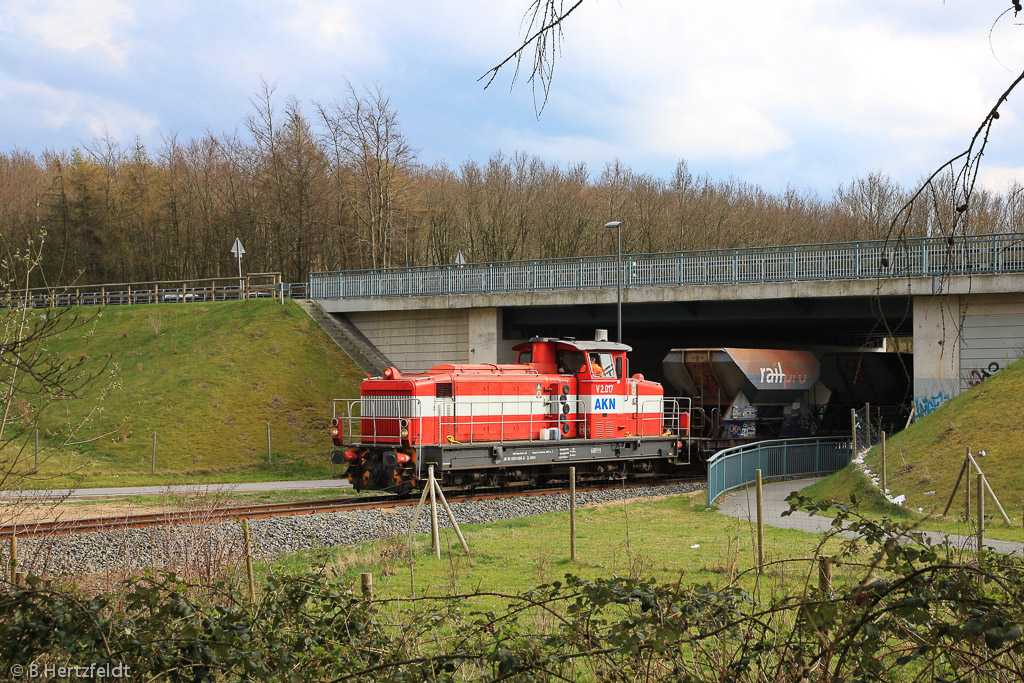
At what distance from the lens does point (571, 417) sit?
84.2ft

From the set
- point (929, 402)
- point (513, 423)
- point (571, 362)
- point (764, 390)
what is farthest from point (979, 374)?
point (513, 423)

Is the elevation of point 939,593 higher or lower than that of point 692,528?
higher

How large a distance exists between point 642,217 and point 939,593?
197 ft

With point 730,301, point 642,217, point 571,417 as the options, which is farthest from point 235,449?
point 642,217

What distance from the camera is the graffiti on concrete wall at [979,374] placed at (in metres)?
27.6

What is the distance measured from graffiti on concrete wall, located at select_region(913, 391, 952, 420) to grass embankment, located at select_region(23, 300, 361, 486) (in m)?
20.4

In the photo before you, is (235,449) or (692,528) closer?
(692,528)

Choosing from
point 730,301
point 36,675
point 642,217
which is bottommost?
point 36,675

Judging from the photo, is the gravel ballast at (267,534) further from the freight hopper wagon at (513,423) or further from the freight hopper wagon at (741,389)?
the freight hopper wagon at (741,389)

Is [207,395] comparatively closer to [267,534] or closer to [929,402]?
[267,534]

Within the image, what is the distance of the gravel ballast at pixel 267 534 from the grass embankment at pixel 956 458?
6.15 metres

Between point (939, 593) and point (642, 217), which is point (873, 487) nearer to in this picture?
point (939, 593)

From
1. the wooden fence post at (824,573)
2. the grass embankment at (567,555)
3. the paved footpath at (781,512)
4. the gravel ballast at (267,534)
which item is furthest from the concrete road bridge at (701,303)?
the wooden fence post at (824,573)

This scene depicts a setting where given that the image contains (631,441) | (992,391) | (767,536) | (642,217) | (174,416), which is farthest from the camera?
(642,217)
